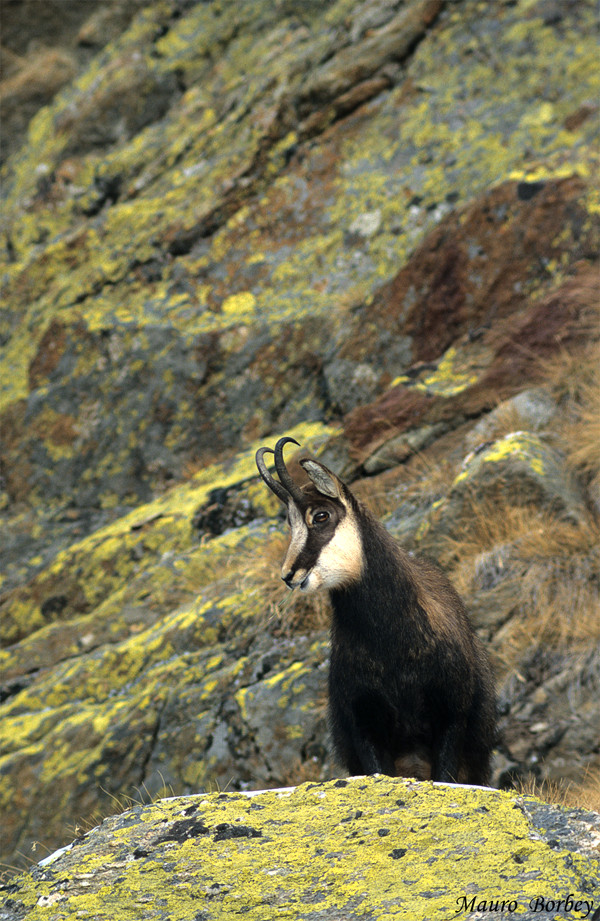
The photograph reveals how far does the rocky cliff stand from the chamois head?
2017 millimetres

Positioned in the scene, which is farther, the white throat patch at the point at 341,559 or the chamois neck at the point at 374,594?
the chamois neck at the point at 374,594

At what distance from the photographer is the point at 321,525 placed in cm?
492

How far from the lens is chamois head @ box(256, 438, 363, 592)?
189 inches

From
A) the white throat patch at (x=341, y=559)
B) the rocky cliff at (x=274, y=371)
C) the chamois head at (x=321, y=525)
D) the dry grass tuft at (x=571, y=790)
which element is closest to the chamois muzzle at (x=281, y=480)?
the chamois head at (x=321, y=525)

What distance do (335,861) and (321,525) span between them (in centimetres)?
208

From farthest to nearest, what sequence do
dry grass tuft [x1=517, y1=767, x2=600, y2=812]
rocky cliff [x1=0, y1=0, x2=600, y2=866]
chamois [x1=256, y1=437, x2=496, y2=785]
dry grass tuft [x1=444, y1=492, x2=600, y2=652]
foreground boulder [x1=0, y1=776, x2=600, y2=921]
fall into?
rocky cliff [x1=0, y1=0, x2=600, y2=866]
dry grass tuft [x1=444, y1=492, x2=600, y2=652]
chamois [x1=256, y1=437, x2=496, y2=785]
dry grass tuft [x1=517, y1=767, x2=600, y2=812]
foreground boulder [x1=0, y1=776, x2=600, y2=921]

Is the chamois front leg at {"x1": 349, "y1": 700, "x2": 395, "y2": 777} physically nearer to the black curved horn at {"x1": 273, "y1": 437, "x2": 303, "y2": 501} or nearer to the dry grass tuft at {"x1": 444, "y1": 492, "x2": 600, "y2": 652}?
the black curved horn at {"x1": 273, "y1": 437, "x2": 303, "y2": 501}

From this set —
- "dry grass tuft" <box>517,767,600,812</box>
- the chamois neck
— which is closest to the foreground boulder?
the chamois neck

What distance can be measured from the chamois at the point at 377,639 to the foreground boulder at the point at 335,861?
1.15 metres

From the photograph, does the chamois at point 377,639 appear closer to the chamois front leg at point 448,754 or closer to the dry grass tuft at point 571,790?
the chamois front leg at point 448,754

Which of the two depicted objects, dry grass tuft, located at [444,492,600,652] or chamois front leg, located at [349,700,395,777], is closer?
chamois front leg, located at [349,700,395,777]

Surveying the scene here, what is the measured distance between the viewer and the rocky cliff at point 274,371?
6727 mm

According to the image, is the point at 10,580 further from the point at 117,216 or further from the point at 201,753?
the point at 117,216

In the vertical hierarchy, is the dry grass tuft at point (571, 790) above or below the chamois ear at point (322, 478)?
below
